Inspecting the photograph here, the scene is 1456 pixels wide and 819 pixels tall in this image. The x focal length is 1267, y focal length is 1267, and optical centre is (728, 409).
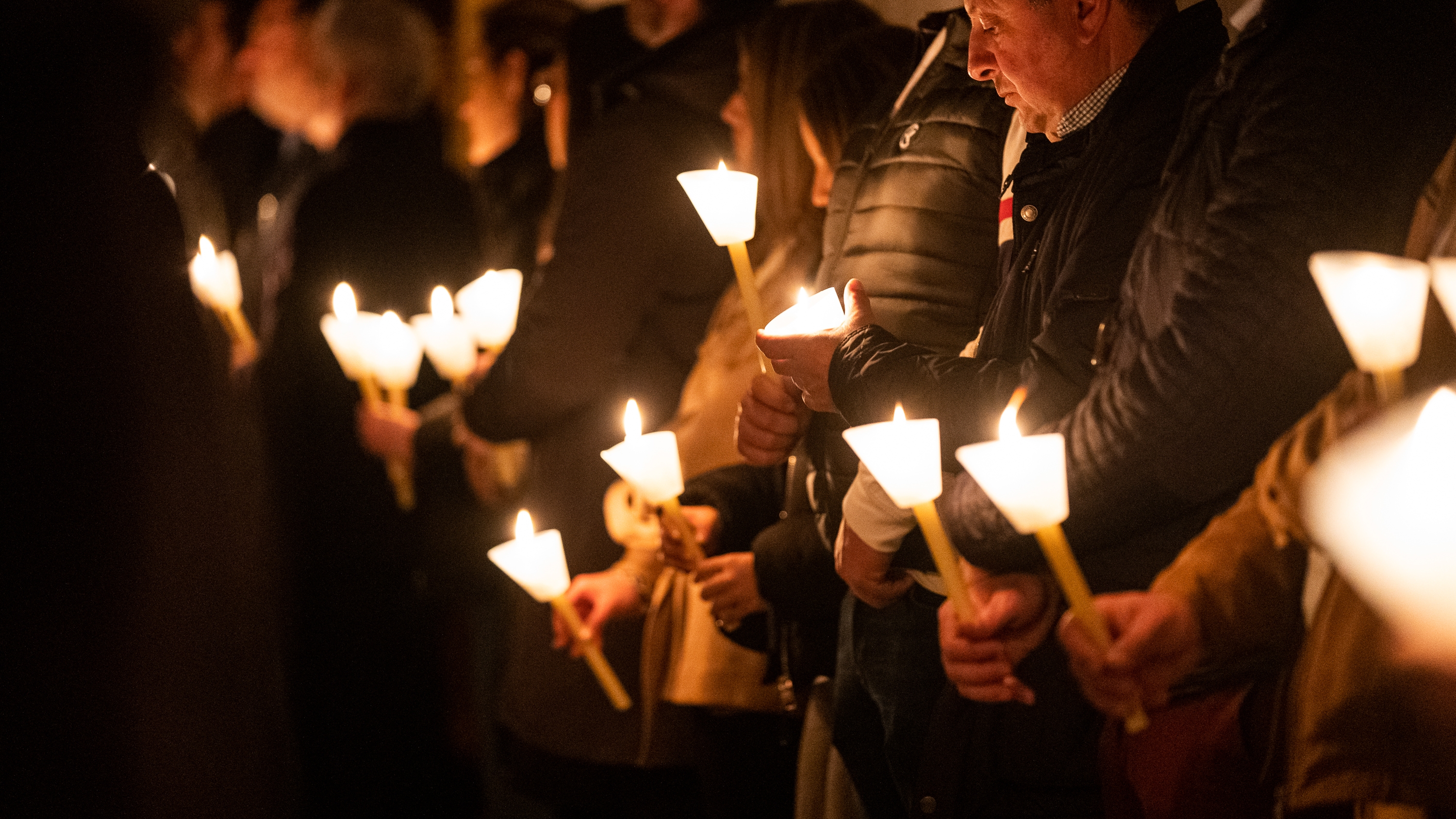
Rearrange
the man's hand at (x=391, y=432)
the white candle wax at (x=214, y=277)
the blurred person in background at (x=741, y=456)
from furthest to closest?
the man's hand at (x=391, y=432)
the white candle wax at (x=214, y=277)
the blurred person in background at (x=741, y=456)

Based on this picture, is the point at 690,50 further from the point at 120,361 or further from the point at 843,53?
the point at 120,361

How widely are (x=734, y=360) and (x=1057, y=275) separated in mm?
1102

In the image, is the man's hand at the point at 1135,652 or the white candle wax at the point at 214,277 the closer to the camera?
the man's hand at the point at 1135,652

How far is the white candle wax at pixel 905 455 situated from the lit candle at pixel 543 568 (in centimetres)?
77

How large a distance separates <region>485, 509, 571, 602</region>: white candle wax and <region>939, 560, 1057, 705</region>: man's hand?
2.22 feet

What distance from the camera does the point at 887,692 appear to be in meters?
1.90

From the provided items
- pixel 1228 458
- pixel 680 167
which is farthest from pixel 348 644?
pixel 1228 458

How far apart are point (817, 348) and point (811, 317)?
5cm

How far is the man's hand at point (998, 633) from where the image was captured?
1.44m

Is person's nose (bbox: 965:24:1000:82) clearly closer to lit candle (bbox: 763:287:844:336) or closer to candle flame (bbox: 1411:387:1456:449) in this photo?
lit candle (bbox: 763:287:844:336)

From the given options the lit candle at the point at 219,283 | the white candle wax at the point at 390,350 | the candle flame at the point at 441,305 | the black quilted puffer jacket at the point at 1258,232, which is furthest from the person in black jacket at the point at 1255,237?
the lit candle at the point at 219,283

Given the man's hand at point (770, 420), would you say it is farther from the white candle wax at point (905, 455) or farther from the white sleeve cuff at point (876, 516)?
the white candle wax at point (905, 455)

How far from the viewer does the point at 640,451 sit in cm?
181

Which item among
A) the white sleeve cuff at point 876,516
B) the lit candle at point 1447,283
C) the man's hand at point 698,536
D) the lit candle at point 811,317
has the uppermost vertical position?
the lit candle at point 1447,283
